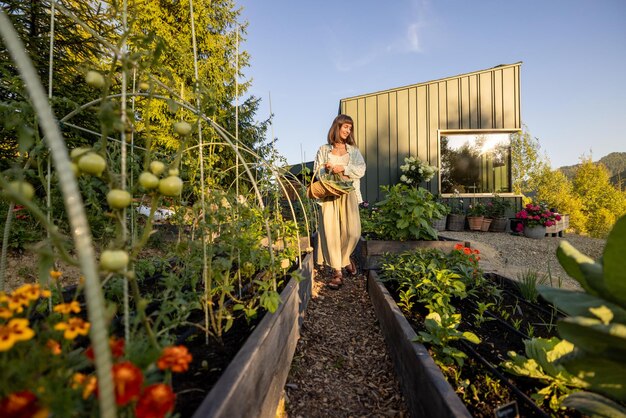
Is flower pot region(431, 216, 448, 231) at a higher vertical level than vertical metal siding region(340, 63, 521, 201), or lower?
lower

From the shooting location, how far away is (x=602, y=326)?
0.63m

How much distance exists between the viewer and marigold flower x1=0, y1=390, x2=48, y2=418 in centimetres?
39

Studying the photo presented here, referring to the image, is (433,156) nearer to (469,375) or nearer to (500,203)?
(500,203)

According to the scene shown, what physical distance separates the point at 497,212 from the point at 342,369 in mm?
6002

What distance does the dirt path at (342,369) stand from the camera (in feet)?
4.24

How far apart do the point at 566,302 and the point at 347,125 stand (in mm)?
2608

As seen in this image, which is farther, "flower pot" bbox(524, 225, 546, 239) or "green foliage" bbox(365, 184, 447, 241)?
"flower pot" bbox(524, 225, 546, 239)

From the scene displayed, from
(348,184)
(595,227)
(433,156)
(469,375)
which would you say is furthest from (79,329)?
(595,227)

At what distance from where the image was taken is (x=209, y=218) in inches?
54.7

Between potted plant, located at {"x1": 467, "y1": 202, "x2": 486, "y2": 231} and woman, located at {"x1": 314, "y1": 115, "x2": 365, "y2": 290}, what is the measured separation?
13.2ft

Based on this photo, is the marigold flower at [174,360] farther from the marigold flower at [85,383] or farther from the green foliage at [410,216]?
the green foliage at [410,216]

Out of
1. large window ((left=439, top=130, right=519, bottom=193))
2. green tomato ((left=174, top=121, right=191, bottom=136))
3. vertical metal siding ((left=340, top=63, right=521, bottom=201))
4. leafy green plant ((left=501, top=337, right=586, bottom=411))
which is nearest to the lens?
green tomato ((left=174, top=121, right=191, bottom=136))

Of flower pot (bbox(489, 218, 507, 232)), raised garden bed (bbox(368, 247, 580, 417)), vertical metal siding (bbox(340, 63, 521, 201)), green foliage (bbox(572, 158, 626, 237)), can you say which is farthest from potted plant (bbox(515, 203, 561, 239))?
raised garden bed (bbox(368, 247, 580, 417))

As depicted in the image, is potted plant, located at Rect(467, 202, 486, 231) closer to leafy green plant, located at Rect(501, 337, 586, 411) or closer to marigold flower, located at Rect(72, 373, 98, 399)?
leafy green plant, located at Rect(501, 337, 586, 411)
